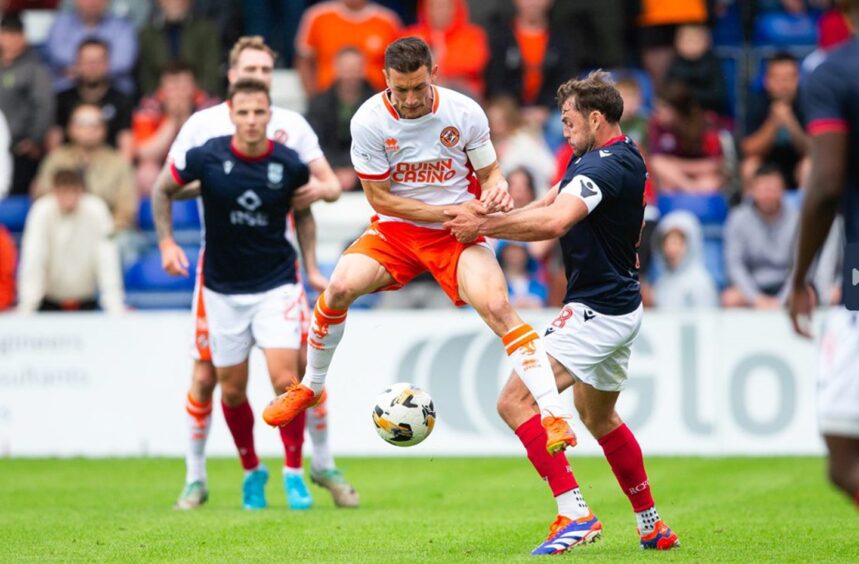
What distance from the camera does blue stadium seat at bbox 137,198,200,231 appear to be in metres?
16.9

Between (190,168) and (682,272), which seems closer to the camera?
(190,168)

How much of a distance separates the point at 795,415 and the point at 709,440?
856 millimetres

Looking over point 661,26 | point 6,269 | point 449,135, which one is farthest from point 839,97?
point 661,26

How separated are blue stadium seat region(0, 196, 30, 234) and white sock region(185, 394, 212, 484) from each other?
7300mm

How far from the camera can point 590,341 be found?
316 inches

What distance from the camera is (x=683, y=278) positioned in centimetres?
1564

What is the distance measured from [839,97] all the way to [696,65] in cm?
1234

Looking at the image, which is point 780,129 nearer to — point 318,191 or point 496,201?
point 318,191

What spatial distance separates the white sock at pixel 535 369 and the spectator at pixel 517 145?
358 inches

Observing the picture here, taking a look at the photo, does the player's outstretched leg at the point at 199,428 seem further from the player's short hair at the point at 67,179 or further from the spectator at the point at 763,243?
the spectator at the point at 763,243

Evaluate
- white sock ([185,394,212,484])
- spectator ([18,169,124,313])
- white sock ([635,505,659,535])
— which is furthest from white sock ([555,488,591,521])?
spectator ([18,169,124,313])

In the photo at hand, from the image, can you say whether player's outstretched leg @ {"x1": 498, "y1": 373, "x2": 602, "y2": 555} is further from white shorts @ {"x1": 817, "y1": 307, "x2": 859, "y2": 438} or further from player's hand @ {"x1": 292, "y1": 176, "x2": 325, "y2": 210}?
player's hand @ {"x1": 292, "y1": 176, "x2": 325, "y2": 210}

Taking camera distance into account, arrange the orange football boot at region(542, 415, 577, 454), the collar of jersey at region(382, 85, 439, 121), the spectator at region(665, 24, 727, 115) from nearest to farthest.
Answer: the orange football boot at region(542, 415, 577, 454) → the collar of jersey at region(382, 85, 439, 121) → the spectator at region(665, 24, 727, 115)

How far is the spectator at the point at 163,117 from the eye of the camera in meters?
17.2
